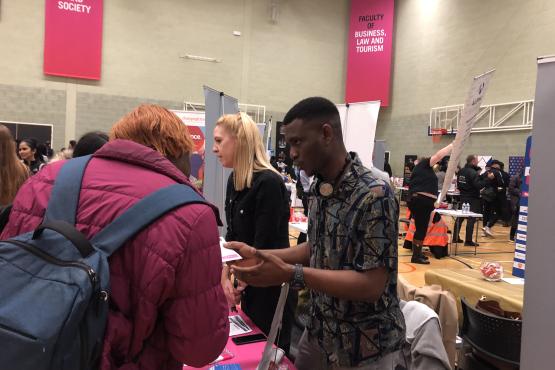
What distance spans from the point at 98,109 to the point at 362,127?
954 cm

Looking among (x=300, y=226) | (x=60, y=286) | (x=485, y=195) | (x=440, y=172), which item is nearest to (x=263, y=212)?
(x=60, y=286)

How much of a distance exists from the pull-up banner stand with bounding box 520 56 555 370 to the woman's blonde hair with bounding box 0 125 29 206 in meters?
2.55

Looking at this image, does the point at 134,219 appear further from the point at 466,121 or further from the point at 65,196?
the point at 466,121

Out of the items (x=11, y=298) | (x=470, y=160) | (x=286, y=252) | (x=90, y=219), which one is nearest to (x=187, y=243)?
(x=90, y=219)

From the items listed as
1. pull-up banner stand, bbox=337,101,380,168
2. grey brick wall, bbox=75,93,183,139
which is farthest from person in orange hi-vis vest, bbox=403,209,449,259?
grey brick wall, bbox=75,93,183,139

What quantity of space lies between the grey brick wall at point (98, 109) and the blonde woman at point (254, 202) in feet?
36.6

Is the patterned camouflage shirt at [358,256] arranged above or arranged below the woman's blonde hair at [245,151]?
below

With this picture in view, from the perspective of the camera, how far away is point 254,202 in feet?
6.98

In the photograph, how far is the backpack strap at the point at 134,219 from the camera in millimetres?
844

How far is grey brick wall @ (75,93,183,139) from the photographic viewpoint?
1238cm

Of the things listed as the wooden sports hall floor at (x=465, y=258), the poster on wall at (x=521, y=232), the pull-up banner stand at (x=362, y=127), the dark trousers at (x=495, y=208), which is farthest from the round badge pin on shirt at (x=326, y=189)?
the dark trousers at (x=495, y=208)

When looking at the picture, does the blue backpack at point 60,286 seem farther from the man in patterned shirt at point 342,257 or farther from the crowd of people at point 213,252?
the man in patterned shirt at point 342,257

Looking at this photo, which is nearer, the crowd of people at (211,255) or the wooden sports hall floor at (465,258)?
the crowd of people at (211,255)

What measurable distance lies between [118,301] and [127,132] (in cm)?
45
